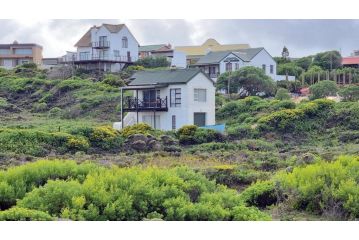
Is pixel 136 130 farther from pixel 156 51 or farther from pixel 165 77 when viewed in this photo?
pixel 156 51

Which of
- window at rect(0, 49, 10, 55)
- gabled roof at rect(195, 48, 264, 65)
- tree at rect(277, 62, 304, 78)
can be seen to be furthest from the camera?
window at rect(0, 49, 10, 55)

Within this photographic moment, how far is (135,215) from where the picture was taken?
12.6 m

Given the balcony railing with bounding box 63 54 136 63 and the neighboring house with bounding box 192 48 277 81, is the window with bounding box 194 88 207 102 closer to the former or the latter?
the neighboring house with bounding box 192 48 277 81

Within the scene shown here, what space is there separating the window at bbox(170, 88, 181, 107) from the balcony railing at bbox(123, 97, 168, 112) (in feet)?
1.45

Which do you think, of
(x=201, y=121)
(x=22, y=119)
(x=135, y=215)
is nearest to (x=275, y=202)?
(x=135, y=215)

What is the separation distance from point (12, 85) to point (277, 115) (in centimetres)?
2979

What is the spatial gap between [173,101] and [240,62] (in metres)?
25.3

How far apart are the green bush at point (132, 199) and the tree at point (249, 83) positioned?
40.0 m

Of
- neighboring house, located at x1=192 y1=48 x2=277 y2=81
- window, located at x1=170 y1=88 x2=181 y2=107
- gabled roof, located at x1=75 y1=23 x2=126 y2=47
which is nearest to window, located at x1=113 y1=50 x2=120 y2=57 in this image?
→ gabled roof, located at x1=75 y1=23 x2=126 y2=47

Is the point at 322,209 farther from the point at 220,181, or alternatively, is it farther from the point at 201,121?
the point at 201,121

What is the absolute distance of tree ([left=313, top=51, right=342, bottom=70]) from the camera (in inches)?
2650

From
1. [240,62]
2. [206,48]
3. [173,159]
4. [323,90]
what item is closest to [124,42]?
[240,62]

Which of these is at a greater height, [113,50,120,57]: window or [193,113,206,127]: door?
[113,50,120,57]: window

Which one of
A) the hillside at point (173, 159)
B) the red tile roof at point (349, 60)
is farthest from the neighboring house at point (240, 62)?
the hillside at point (173, 159)
